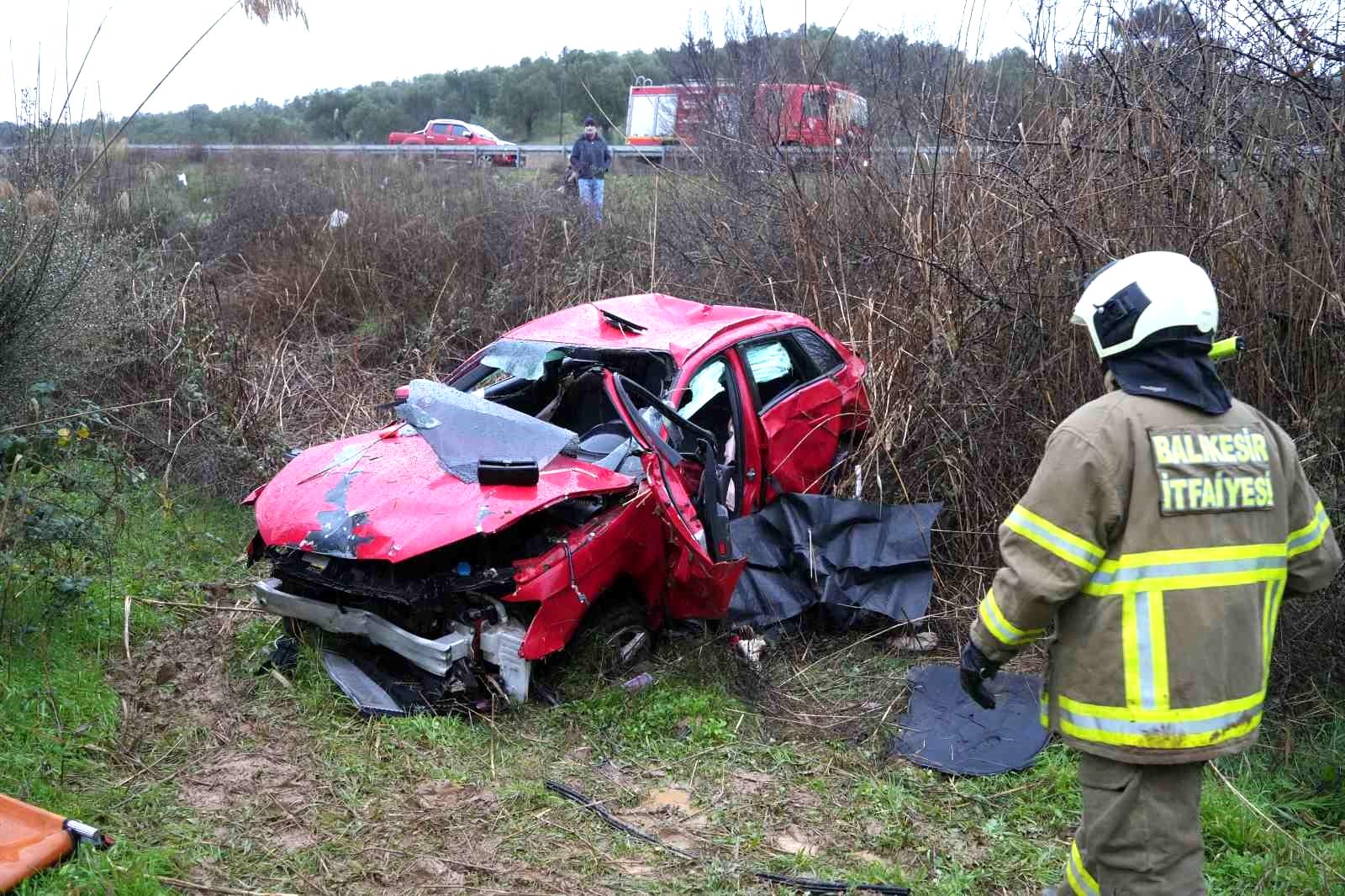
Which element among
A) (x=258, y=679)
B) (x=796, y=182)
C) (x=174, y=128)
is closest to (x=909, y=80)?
(x=796, y=182)

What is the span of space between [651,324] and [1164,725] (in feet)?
13.6

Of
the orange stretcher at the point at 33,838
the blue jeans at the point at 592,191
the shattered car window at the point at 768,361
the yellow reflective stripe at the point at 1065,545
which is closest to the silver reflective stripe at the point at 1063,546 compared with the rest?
the yellow reflective stripe at the point at 1065,545

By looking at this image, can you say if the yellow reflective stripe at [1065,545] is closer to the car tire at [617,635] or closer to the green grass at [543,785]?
the green grass at [543,785]

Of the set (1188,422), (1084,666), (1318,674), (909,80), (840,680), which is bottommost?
(840,680)

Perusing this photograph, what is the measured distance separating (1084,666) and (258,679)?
12.9 ft

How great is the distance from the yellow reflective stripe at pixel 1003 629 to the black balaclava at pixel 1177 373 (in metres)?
0.62

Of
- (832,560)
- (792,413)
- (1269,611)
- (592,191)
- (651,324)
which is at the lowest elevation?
(832,560)

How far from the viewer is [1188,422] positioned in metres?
2.65

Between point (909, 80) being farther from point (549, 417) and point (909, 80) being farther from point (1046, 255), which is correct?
point (549, 417)

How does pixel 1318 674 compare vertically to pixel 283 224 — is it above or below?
below

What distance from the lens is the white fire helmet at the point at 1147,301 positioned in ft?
8.68

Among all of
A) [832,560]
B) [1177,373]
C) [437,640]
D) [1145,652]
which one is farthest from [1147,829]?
[832,560]

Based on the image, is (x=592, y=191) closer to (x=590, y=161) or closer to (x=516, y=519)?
(x=590, y=161)

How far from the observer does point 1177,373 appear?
2.68 metres
